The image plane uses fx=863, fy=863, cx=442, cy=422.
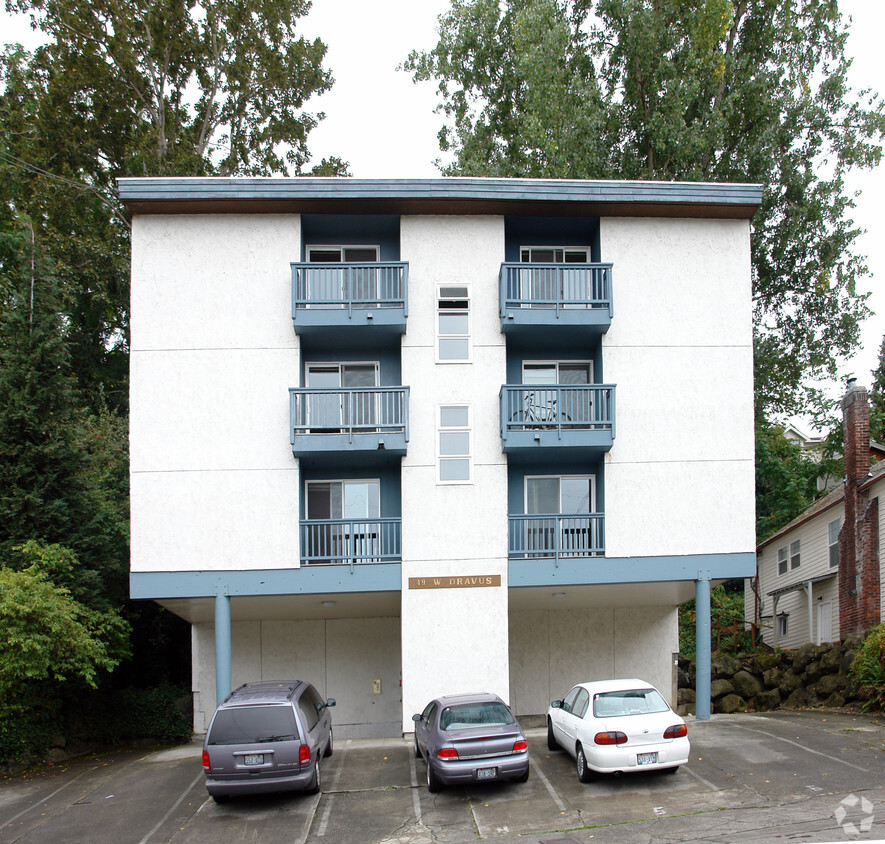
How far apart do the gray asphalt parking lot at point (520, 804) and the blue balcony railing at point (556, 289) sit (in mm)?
9072

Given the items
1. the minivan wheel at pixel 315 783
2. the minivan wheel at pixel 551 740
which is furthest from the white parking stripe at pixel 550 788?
the minivan wheel at pixel 315 783

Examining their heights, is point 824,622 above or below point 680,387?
below

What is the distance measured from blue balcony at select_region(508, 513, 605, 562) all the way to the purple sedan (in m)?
Answer: 5.23

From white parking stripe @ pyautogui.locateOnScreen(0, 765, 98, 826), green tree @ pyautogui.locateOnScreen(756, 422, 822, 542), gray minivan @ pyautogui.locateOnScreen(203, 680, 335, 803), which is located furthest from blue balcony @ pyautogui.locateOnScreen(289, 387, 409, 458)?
green tree @ pyautogui.locateOnScreen(756, 422, 822, 542)

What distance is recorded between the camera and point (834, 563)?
25922mm

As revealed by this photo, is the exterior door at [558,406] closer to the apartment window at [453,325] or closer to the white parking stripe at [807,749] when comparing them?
the apartment window at [453,325]

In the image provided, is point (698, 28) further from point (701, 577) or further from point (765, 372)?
point (701, 577)

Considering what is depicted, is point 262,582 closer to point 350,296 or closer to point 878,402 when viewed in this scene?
point 350,296

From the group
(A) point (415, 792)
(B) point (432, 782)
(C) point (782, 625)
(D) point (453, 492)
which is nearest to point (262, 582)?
(D) point (453, 492)

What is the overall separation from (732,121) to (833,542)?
15.3m

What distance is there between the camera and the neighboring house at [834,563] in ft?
76.9

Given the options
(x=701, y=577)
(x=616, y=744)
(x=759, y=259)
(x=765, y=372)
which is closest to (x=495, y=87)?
(x=759, y=259)

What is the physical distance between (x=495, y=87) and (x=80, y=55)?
53.4 feet

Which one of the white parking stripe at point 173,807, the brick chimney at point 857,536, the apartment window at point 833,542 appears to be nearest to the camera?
the white parking stripe at point 173,807
